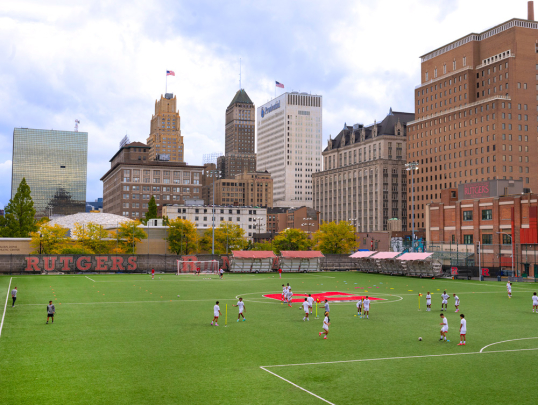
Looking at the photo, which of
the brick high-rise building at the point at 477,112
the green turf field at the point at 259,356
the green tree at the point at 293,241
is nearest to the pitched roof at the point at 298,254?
the green tree at the point at 293,241

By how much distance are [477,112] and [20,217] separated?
131 meters

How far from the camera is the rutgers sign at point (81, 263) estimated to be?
268ft

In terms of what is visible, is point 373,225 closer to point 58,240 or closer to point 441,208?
point 441,208

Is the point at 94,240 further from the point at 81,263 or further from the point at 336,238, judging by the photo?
the point at 336,238

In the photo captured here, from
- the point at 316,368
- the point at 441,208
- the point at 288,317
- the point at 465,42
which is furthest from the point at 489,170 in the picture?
the point at 316,368

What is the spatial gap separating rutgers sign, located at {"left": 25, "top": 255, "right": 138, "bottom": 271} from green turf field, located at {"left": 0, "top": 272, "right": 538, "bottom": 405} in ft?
136

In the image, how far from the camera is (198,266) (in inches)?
3538

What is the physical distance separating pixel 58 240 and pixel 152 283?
129 ft

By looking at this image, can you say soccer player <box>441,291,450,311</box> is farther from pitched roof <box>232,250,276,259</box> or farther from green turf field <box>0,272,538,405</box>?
pitched roof <box>232,250,276,259</box>

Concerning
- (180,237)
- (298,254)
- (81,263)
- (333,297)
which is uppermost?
(180,237)

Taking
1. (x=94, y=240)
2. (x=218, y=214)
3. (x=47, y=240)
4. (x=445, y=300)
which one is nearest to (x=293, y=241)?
(x=94, y=240)

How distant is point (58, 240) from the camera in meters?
96.9

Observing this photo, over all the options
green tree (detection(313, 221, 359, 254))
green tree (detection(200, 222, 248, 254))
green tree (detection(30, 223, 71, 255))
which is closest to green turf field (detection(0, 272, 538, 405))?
green tree (detection(30, 223, 71, 255))

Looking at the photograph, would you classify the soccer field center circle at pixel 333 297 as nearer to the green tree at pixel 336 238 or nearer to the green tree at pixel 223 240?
the green tree at pixel 336 238
